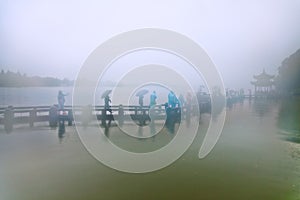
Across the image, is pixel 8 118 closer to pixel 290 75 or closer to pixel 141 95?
pixel 141 95

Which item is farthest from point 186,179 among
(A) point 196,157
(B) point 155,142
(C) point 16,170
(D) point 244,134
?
(D) point 244,134

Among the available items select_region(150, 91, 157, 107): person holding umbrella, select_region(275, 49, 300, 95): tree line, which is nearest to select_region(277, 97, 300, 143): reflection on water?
select_region(275, 49, 300, 95): tree line

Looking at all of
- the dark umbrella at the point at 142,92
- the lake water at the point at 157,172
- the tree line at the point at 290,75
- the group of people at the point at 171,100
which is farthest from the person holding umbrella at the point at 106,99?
the tree line at the point at 290,75

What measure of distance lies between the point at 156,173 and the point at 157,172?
0.05m

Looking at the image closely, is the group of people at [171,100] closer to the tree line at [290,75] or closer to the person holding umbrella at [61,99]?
the person holding umbrella at [61,99]

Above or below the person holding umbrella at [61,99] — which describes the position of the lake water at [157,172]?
below

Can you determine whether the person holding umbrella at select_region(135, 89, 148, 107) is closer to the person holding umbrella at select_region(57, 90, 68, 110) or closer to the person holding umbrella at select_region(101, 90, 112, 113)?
the person holding umbrella at select_region(101, 90, 112, 113)

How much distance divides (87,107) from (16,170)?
371cm

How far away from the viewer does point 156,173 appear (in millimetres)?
3645

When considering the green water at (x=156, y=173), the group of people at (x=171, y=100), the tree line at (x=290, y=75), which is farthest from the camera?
the group of people at (x=171, y=100)

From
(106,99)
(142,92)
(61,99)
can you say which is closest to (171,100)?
(142,92)

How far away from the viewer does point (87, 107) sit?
285 inches

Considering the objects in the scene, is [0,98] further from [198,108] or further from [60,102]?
[198,108]

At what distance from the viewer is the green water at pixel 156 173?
9.99 ft
